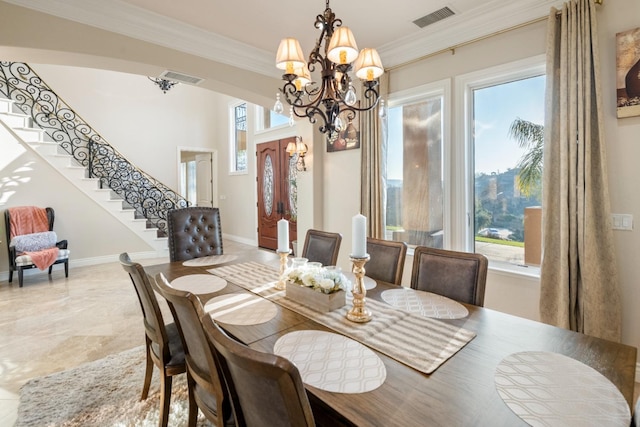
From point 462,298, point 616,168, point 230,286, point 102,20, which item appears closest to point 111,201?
point 102,20

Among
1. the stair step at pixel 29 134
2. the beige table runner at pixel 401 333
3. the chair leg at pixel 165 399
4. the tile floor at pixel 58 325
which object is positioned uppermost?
the stair step at pixel 29 134

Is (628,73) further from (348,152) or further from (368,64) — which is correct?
(348,152)

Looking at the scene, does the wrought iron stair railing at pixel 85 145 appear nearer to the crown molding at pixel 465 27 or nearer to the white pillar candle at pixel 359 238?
the crown molding at pixel 465 27

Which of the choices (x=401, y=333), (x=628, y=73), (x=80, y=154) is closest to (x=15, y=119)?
(x=80, y=154)

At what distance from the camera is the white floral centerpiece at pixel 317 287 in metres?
1.52

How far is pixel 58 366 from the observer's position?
241cm

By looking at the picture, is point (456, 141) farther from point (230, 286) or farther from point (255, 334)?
point (255, 334)

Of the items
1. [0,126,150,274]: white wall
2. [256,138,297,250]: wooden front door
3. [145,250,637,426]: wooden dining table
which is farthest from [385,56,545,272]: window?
[0,126,150,274]: white wall

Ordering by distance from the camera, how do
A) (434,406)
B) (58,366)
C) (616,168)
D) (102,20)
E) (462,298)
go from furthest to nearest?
(102,20) → (58,366) → (616,168) → (462,298) → (434,406)

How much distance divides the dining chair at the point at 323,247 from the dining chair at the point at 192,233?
0.98 m

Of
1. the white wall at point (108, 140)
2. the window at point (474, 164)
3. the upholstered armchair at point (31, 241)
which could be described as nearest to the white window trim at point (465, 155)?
the window at point (474, 164)

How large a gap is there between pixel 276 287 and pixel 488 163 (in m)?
2.39

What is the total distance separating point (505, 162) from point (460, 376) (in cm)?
252

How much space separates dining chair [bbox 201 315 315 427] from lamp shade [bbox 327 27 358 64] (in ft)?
5.37
